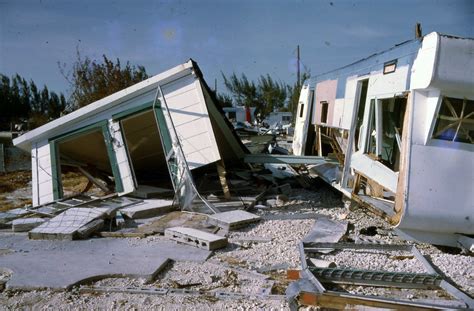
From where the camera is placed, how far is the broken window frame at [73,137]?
8.58 meters

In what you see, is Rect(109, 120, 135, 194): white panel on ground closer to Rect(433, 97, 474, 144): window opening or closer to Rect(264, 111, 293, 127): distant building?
Rect(433, 97, 474, 144): window opening

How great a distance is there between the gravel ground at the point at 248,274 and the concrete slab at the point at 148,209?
1250 mm

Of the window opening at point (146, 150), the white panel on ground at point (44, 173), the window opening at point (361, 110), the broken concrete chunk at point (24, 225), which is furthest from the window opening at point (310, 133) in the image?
the broken concrete chunk at point (24, 225)

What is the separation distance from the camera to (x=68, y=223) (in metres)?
6.70

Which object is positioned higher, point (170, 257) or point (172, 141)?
point (172, 141)

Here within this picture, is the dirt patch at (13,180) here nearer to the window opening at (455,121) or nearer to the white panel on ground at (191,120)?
the white panel on ground at (191,120)

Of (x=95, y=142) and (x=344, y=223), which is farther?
(x=95, y=142)

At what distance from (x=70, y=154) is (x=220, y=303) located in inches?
316

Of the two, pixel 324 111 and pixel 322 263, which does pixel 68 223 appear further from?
pixel 324 111

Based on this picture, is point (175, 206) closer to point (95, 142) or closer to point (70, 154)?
point (95, 142)

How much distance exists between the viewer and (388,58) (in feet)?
21.1

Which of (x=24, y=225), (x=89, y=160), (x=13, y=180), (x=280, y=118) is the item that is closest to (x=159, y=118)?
(x=24, y=225)

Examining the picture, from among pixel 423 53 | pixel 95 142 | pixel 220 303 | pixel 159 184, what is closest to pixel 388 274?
pixel 220 303

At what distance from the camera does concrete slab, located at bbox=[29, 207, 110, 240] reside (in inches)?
246
